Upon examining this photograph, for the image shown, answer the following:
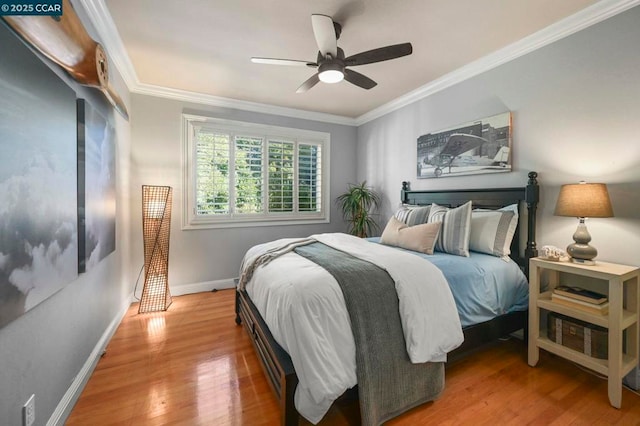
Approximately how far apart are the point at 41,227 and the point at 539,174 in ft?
11.4

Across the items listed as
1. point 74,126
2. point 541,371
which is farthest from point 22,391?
point 541,371

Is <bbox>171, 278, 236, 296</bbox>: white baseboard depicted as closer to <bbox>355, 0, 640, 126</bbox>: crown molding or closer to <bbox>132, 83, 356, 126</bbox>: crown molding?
<bbox>132, 83, 356, 126</bbox>: crown molding

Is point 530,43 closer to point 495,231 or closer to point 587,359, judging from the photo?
point 495,231

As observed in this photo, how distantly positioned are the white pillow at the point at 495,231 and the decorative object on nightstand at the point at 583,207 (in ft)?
1.32

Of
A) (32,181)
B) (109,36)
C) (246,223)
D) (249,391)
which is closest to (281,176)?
(246,223)

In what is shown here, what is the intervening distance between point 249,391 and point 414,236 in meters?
1.81

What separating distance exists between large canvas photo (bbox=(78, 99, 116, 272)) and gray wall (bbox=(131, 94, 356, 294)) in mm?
961

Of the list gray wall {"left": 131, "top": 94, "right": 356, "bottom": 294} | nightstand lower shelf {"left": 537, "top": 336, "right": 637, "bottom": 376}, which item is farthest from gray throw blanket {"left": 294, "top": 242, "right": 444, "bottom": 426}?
gray wall {"left": 131, "top": 94, "right": 356, "bottom": 294}

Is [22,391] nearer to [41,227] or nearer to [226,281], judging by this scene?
[41,227]

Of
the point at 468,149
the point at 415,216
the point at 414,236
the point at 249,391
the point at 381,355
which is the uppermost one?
the point at 468,149

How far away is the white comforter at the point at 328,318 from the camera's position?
1.32 metres

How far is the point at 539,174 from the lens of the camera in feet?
7.77

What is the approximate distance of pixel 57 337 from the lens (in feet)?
4.85

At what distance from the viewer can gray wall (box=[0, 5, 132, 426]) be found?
1.10m
